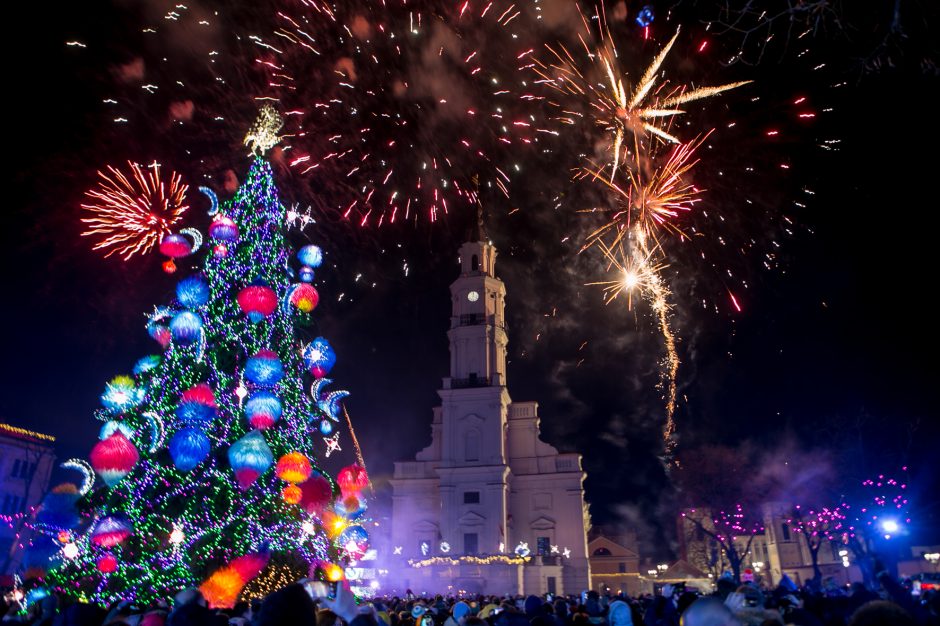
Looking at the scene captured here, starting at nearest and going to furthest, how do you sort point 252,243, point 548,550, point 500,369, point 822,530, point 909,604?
point 909,604, point 252,243, point 822,530, point 548,550, point 500,369

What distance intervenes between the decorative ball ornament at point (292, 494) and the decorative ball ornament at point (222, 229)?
24.7 feet

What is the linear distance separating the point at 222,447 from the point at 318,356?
12.5ft

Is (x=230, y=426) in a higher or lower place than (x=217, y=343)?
lower

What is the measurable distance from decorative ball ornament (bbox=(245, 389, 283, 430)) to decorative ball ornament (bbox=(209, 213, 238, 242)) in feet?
16.4

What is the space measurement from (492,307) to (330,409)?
113 feet

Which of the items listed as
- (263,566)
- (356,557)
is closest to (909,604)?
(263,566)

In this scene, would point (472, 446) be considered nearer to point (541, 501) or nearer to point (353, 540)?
point (541, 501)

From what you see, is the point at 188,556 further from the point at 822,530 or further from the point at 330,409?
the point at 822,530

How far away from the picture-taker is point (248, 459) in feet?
49.2

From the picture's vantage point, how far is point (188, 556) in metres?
15.5

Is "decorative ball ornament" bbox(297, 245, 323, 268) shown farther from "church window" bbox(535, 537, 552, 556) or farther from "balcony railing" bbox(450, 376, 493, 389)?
"church window" bbox(535, 537, 552, 556)

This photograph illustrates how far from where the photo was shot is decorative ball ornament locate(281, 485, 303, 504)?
1637cm

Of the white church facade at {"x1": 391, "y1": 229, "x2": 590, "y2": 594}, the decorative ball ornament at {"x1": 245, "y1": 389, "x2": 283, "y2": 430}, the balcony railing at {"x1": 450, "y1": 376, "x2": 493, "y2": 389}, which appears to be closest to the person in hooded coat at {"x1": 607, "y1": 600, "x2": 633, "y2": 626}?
the decorative ball ornament at {"x1": 245, "y1": 389, "x2": 283, "y2": 430}

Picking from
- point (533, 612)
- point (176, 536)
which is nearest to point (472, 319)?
point (176, 536)
